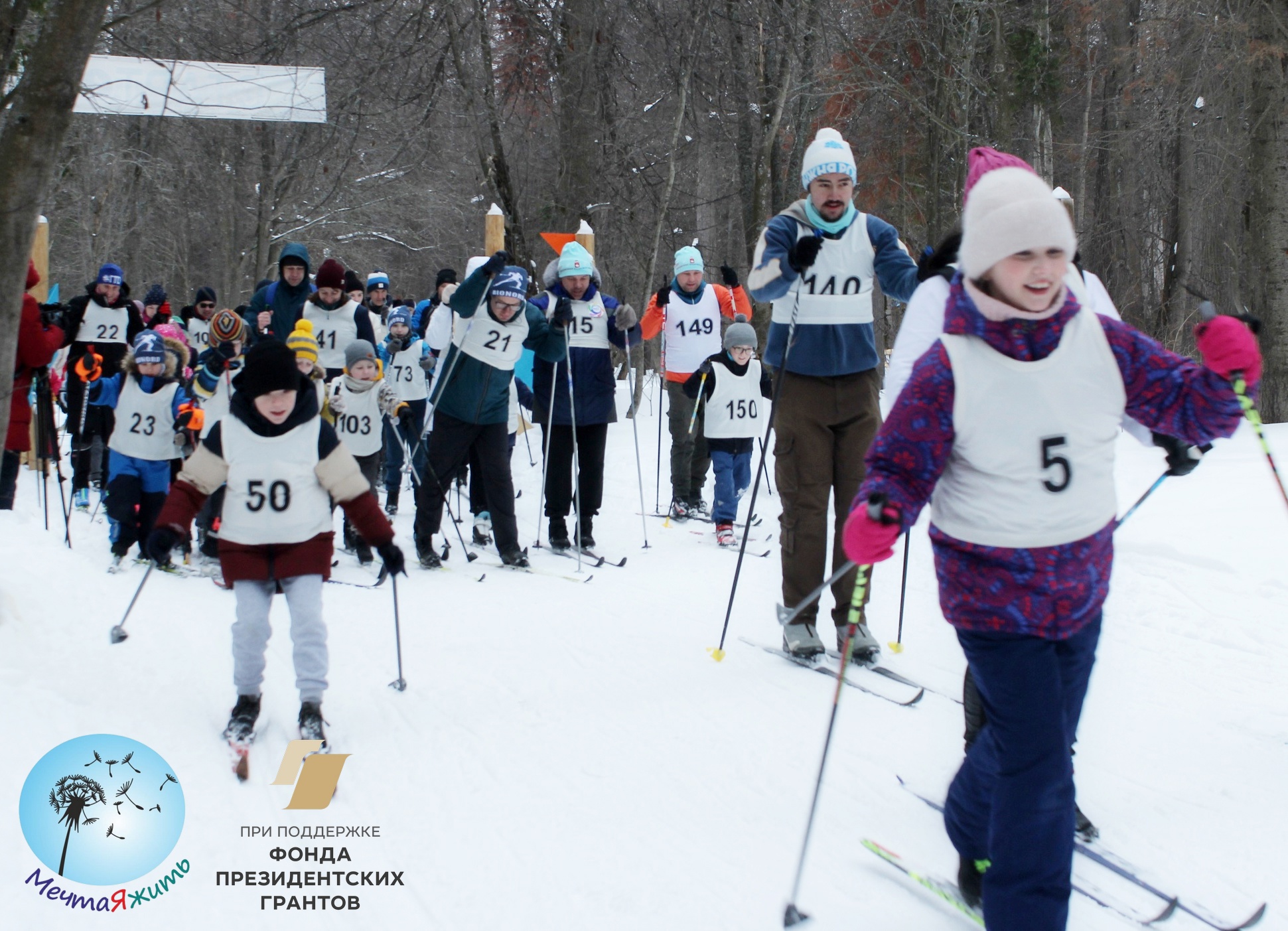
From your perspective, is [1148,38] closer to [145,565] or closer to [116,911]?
[145,565]

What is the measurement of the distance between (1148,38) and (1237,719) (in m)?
13.3

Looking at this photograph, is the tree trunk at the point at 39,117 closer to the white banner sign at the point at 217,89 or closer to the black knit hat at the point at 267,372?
the black knit hat at the point at 267,372

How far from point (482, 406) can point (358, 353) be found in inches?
47.1

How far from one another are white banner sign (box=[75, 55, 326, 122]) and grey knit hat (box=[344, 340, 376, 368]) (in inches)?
73.6

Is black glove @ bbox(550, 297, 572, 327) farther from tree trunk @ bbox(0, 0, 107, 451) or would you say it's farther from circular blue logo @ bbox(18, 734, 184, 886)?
circular blue logo @ bbox(18, 734, 184, 886)

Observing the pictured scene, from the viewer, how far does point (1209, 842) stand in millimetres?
2961

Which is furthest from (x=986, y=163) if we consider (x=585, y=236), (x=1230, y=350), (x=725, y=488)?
(x=585, y=236)

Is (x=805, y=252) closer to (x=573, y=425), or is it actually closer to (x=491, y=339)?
(x=491, y=339)

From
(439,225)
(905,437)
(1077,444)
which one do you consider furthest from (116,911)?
(439,225)

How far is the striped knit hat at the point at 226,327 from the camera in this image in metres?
6.88

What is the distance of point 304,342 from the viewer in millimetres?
6891

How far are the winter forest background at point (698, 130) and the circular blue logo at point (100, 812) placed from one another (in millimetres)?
3355

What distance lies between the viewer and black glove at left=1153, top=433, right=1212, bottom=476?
2.73m

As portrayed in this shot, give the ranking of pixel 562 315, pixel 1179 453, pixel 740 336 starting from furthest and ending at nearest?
pixel 740 336
pixel 562 315
pixel 1179 453
